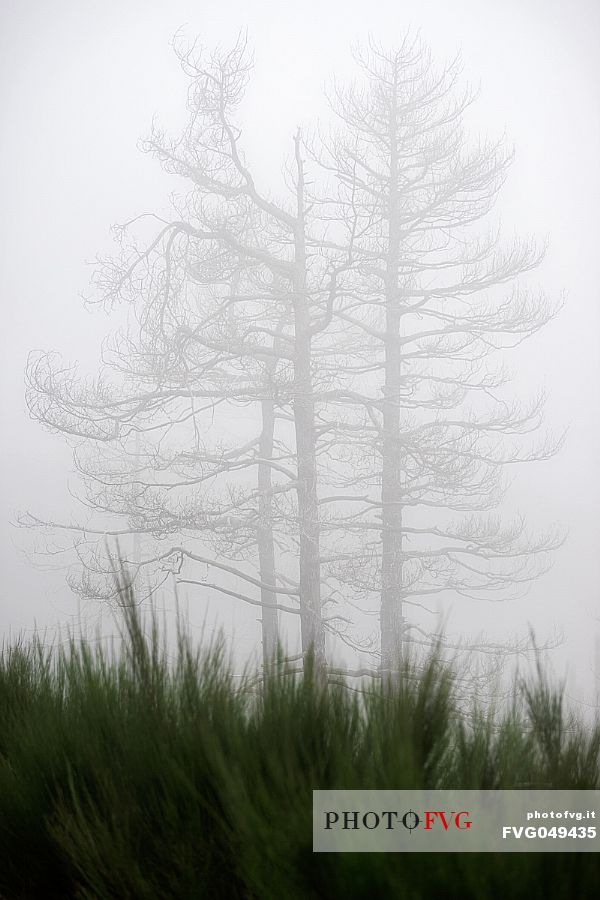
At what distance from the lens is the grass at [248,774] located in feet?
2.33

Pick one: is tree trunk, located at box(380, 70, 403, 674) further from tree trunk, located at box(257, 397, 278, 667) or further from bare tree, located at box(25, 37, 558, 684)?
tree trunk, located at box(257, 397, 278, 667)

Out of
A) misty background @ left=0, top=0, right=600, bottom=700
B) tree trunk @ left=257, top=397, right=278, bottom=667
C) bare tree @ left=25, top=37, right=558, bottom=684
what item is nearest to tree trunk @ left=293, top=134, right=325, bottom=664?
bare tree @ left=25, top=37, right=558, bottom=684

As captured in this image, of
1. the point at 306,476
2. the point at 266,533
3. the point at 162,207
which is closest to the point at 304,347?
the point at 306,476

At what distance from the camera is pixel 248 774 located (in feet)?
2.83

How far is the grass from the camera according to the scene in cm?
71

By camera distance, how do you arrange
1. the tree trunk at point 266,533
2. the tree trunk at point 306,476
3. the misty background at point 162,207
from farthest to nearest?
1. the misty background at point 162,207
2. the tree trunk at point 266,533
3. the tree trunk at point 306,476

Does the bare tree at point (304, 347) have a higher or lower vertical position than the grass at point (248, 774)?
higher

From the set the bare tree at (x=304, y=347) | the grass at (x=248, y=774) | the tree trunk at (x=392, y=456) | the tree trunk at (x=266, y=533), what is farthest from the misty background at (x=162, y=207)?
the tree trunk at (x=392, y=456)

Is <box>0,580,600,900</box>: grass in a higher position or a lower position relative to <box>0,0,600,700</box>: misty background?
lower

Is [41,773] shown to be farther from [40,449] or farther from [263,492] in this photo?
[40,449]

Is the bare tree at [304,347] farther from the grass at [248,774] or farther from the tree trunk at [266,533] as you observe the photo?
the grass at [248,774]

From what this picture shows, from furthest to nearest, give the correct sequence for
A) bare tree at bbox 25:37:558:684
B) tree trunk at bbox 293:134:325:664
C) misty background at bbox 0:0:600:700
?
misty background at bbox 0:0:600:700
bare tree at bbox 25:37:558:684
tree trunk at bbox 293:134:325:664

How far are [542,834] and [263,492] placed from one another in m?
7.49

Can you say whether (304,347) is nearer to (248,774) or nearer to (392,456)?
(392,456)
